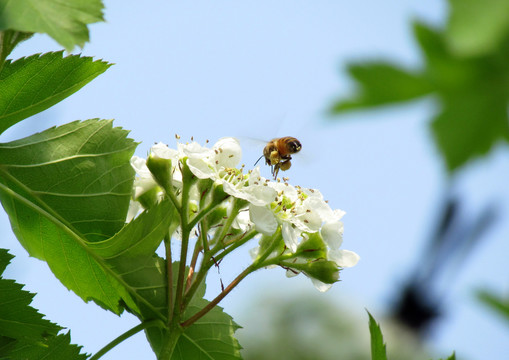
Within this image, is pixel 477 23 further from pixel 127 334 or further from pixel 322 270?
pixel 322 270

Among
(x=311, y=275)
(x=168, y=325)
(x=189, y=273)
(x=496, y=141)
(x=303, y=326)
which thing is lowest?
(x=496, y=141)

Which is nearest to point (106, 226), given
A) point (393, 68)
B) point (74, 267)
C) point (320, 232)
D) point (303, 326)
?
point (74, 267)

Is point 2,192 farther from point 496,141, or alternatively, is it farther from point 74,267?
point 496,141

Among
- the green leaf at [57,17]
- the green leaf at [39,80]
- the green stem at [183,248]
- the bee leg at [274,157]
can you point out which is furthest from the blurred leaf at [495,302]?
the bee leg at [274,157]

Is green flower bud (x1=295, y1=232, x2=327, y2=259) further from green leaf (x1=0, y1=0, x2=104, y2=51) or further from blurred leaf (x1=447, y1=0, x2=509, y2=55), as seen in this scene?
blurred leaf (x1=447, y1=0, x2=509, y2=55)

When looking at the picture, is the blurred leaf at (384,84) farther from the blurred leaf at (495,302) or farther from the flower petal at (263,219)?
the flower petal at (263,219)

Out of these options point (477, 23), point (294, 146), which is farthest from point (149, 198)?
point (477, 23)
